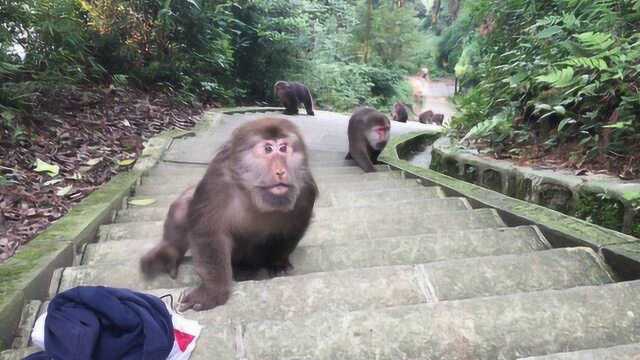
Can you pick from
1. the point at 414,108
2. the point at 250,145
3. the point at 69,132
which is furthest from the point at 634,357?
the point at 414,108

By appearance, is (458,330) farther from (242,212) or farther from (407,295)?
(242,212)

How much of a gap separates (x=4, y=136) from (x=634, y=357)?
4731mm

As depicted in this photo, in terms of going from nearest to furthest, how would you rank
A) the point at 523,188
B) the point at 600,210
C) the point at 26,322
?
the point at 26,322
the point at 600,210
the point at 523,188

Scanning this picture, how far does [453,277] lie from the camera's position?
2.34 metres

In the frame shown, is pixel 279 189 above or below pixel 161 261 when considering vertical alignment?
above

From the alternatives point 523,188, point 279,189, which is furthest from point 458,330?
point 523,188

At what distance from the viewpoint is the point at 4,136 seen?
4629mm

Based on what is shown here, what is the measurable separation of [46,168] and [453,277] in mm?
3525

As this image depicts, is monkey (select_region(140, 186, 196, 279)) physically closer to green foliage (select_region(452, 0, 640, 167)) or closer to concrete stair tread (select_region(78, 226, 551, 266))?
concrete stair tread (select_region(78, 226, 551, 266))

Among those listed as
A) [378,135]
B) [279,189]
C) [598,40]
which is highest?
[598,40]

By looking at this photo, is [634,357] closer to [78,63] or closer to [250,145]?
[250,145]

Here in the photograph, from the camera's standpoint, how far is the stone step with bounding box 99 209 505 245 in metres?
3.35

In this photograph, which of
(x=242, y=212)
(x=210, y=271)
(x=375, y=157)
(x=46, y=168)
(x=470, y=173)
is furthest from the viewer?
(x=375, y=157)

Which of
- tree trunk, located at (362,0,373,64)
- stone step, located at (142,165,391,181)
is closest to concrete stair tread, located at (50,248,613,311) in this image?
stone step, located at (142,165,391,181)
